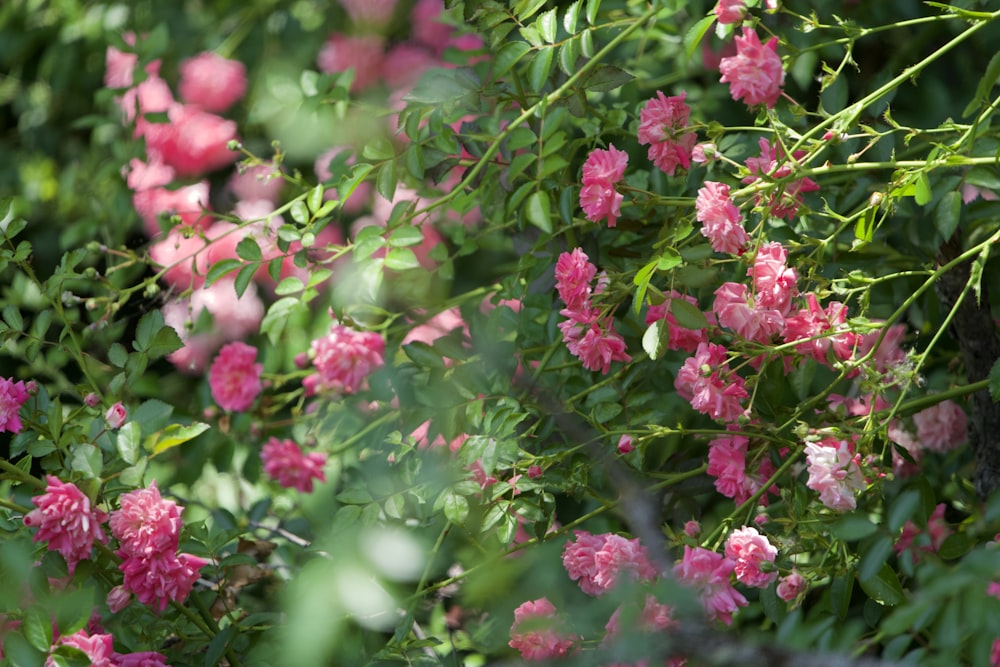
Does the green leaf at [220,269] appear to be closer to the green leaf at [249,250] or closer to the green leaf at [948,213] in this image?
the green leaf at [249,250]

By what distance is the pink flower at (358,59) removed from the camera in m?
1.89

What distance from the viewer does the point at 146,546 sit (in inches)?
38.9

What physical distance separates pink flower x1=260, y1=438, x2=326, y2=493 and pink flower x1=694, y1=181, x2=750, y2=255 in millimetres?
717

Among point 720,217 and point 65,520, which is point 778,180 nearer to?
point 720,217

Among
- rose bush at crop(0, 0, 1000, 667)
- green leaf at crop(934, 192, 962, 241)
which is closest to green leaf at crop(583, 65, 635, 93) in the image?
rose bush at crop(0, 0, 1000, 667)

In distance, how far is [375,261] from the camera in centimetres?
117

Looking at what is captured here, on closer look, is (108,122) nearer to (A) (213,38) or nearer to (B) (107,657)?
(A) (213,38)

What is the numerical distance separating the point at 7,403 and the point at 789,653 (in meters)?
0.78

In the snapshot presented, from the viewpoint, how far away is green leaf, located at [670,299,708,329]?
0.93 m

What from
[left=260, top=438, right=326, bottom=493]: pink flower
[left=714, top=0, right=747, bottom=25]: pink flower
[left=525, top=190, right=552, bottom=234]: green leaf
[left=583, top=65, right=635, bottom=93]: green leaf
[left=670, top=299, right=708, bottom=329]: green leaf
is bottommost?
[left=260, top=438, right=326, bottom=493]: pink flower

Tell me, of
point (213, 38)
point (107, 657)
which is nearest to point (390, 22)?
point (213, 38)

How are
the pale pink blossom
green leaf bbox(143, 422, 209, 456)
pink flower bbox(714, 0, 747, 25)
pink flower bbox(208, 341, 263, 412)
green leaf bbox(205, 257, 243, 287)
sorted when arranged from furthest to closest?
the pale pink blossom → pink flower bbox(208, 341, 263, 412) → green leaf bbox(205, 257, 243, 287) → green leaf bbox(143, 422, 209, 456) → pink flower bbox(714, 0, 747, 25)

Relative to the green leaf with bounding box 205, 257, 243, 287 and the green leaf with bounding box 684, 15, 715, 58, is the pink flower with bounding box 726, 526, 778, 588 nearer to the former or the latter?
the green leaf with bounding box 684, 15, 715, 58

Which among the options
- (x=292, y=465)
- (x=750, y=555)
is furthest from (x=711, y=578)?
(x=292, y=465)
